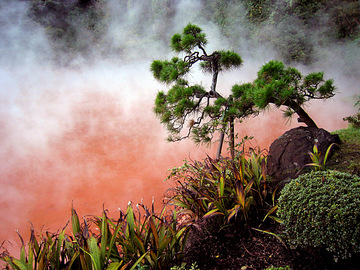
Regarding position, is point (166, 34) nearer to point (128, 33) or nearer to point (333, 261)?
point (128, 33)

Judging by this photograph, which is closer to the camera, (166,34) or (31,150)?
(31,150)

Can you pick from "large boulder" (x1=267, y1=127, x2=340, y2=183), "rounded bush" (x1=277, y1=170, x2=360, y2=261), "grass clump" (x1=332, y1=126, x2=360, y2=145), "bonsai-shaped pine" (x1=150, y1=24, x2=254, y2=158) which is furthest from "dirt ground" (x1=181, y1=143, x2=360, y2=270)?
"grass clump" (x1=332, y1=126, x2=360, y2=145)

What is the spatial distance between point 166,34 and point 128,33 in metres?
0.93

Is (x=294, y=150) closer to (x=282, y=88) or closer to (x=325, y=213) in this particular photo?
(x=282, y=88)

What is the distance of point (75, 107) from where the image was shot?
4.31m

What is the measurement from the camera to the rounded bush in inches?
41.3

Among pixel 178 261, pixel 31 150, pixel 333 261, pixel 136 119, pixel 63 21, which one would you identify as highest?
pixel 63 21

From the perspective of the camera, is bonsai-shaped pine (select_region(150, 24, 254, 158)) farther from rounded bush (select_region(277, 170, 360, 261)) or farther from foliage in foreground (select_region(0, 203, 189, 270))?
foliage in foreground (select_region(0, 203, 189, 270))

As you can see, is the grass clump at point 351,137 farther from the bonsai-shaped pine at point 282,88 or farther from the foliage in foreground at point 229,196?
the foliage in foreground at point 229,196

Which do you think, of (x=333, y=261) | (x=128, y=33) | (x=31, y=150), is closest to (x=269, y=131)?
(x=333, y=261)

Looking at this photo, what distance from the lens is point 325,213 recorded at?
110 cm

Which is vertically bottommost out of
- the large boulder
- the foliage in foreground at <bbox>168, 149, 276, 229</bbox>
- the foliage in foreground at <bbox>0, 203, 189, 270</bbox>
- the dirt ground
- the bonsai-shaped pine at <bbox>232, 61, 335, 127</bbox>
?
the dirt ground

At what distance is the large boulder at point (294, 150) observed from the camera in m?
1.83

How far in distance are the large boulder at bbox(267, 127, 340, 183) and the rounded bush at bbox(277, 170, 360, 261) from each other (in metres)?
0.52
